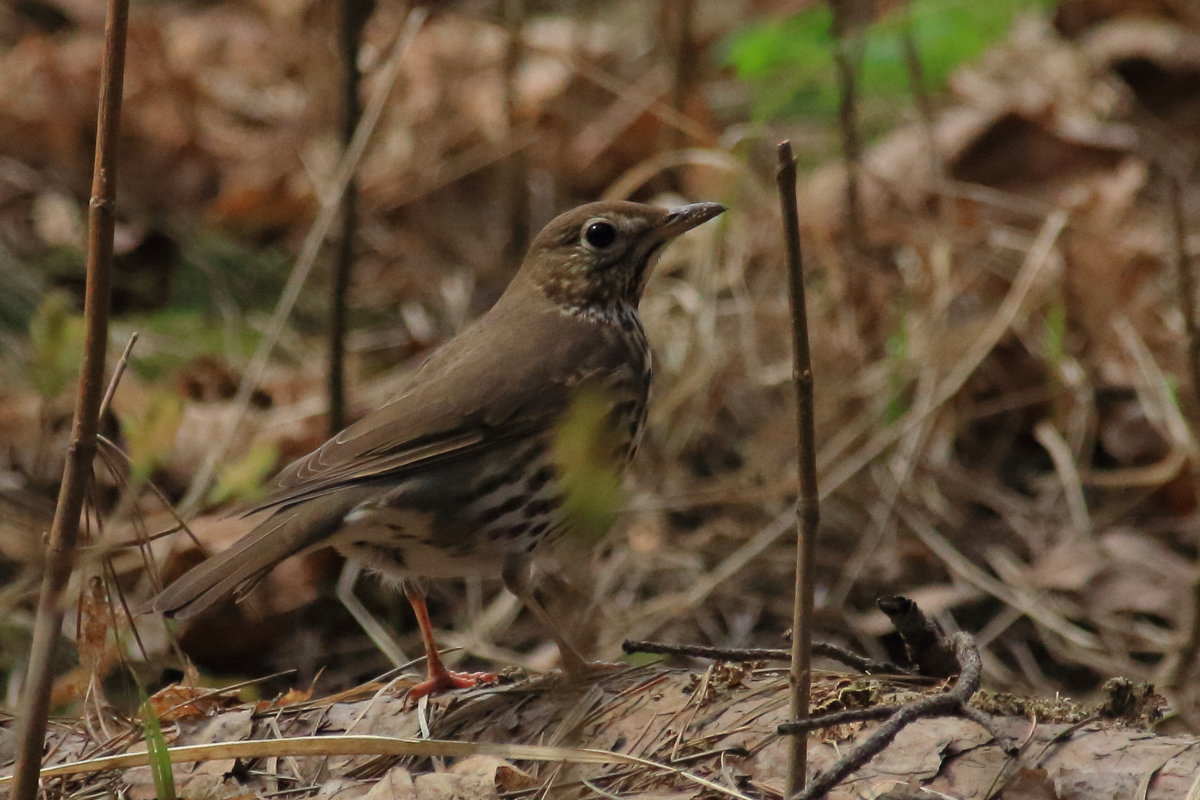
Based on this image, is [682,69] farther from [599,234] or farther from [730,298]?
[599,234]

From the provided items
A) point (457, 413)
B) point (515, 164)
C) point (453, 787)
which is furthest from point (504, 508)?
point (515, 164)

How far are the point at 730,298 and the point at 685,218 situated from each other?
262cm

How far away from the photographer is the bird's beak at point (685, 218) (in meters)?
3.85

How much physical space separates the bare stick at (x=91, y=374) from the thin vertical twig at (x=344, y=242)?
2523mm

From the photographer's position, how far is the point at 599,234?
160 inches

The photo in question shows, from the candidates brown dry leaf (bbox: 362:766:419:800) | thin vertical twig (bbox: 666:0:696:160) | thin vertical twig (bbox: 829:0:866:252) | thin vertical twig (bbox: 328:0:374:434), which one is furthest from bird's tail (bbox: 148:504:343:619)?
thin vertical twig (bbox: 666:0:696:160)

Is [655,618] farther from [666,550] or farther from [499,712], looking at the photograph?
[499,712]

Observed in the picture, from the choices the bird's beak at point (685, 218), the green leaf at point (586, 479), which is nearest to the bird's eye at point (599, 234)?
the bird's beak at point (685, 218)

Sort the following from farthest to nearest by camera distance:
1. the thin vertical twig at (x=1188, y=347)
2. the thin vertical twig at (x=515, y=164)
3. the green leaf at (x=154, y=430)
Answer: the thin vertical twig at (x=515, y=164) < the thin vertical twig at (x=1188, y=347) < the green leaf at (x=154, y=430)

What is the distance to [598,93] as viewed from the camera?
8.57 meters

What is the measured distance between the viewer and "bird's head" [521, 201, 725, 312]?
13.3 ft

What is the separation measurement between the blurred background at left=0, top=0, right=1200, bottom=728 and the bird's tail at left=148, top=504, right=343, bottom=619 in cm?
7

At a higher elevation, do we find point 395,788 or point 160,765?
point 160,765

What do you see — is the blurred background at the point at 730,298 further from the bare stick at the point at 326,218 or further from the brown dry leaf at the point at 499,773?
the brown dry leaf at the point at 499,773
